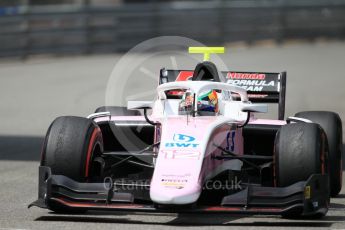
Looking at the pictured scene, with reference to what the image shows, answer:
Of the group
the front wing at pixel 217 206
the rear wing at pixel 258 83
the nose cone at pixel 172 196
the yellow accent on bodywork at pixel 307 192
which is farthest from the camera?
the rear wing at pixel 258 83

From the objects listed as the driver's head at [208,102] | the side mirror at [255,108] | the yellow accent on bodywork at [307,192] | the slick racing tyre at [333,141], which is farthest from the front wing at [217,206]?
the slick racing tyre at [333,141]

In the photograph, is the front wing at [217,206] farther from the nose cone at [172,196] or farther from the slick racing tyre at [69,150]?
the slick racing tyre at [69,150]

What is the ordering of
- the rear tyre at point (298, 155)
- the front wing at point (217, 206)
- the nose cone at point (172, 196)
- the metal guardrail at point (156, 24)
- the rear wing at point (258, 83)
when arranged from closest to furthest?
the nose cone at point (172, 196), the front wing at point (217, 206), the rear tyre at point (298, 155), the rear wing at point (258, 83), the metal guardrail at point (156, 24)

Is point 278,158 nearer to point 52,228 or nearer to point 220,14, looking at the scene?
point 52,228

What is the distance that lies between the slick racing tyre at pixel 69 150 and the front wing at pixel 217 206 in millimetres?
204

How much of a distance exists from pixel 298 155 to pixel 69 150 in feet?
6.92

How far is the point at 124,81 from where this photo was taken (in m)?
24.0

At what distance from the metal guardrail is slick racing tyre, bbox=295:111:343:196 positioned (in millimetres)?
17389

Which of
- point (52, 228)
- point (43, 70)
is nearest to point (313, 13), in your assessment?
point (43, 70)

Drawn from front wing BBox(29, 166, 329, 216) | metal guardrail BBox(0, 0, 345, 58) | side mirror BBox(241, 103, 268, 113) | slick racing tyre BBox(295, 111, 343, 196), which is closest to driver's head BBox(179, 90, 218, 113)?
side mirror BBox(241, 103, 268, 113)

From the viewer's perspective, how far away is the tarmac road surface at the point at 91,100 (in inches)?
330

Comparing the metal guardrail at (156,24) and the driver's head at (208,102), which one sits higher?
the metal guardrail at (156,24)

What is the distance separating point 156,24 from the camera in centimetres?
3020
